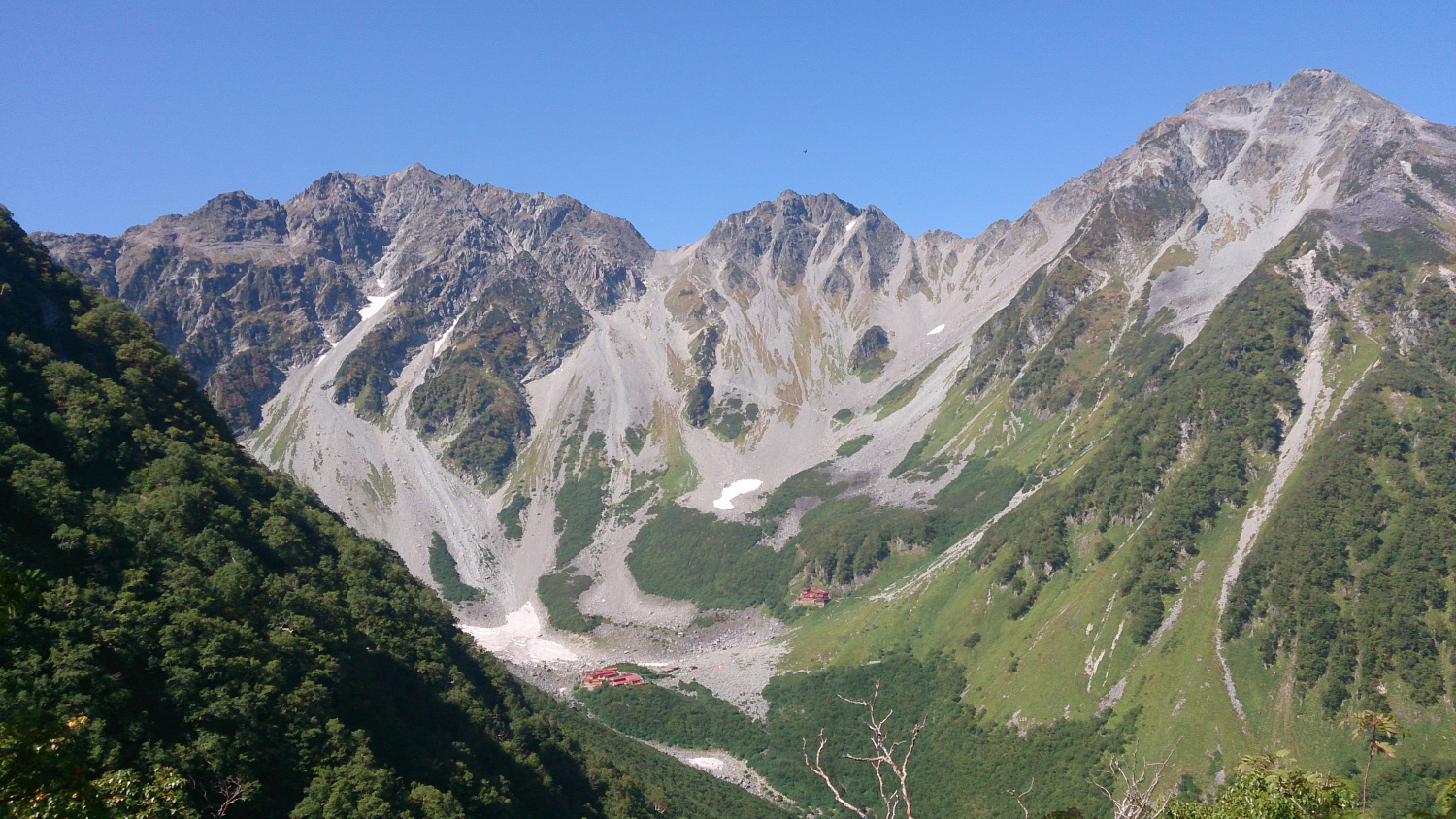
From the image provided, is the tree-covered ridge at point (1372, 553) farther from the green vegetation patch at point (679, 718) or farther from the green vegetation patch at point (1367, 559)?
the green vegetation patch at point (679, 718)

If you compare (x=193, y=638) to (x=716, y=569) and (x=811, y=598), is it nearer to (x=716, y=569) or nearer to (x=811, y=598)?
(x=811, y=598)

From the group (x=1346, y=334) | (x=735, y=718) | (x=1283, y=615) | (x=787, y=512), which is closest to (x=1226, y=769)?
(x=1283, y=615)

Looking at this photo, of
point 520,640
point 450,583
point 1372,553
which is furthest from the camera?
point 450,583

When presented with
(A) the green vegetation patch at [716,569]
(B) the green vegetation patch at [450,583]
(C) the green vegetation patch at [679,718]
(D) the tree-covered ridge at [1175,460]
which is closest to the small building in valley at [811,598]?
(A) the green vegetation patch at [716,569]

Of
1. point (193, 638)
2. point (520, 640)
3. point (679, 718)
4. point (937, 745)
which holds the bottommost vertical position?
point (937, 745)

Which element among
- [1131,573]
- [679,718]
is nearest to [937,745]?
[1131,573]

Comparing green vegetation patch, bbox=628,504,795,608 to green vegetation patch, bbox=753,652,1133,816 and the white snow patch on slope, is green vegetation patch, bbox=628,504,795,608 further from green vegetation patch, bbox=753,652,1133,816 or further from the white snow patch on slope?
green vegetation patch, bbox=753,652,1133,816

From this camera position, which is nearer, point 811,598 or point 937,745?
point 937,745
